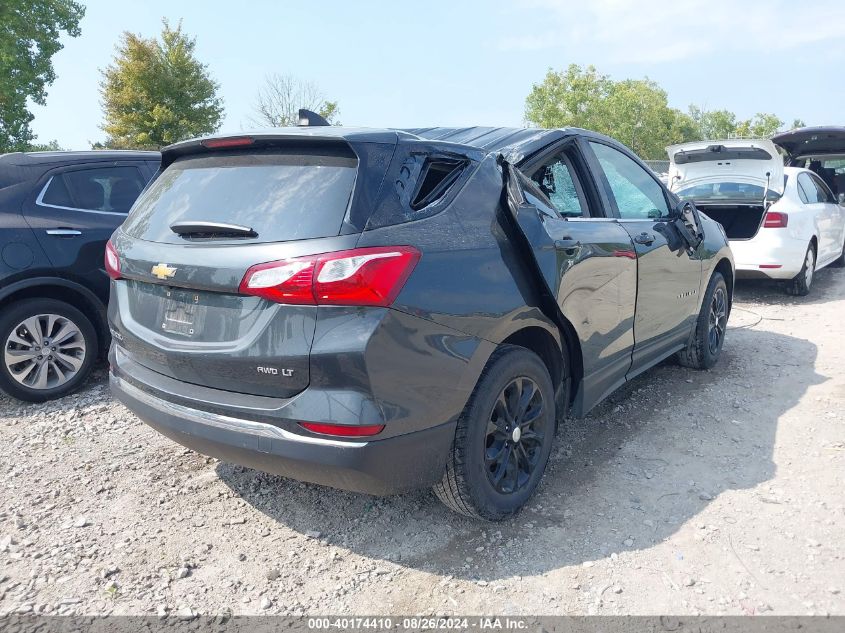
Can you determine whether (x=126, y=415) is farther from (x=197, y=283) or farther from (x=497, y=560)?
(x=497, y=560)

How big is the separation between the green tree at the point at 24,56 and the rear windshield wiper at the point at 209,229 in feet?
96.7

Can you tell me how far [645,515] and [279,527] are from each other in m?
1.74

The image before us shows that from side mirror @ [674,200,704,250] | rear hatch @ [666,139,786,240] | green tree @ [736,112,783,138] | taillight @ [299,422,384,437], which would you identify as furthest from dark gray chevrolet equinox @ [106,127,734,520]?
green tree @ [736,112,783,138]

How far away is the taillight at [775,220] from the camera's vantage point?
765cm

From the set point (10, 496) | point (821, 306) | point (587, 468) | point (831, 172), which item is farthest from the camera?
point (831, 172)

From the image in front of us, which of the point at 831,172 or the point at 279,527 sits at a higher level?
the point at 831,172

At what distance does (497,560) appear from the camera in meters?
2.71

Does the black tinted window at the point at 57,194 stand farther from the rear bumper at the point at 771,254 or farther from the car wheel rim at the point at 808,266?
the car wheel rim at the point at 808,266

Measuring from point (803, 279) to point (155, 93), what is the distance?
2802cm

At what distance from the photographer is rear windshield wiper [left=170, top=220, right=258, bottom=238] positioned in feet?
7.86

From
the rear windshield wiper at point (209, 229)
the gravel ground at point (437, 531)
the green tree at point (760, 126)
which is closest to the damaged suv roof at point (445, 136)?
the rear windshield wiper at point (209, 229)

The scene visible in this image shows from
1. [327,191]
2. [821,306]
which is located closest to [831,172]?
[821,306]

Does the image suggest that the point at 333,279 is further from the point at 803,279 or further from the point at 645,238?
the point at 803,279

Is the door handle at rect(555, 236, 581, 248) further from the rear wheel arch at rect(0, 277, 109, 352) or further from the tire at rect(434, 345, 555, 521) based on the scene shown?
the rear wheel arch at rect(0, 277, 109, 352)
